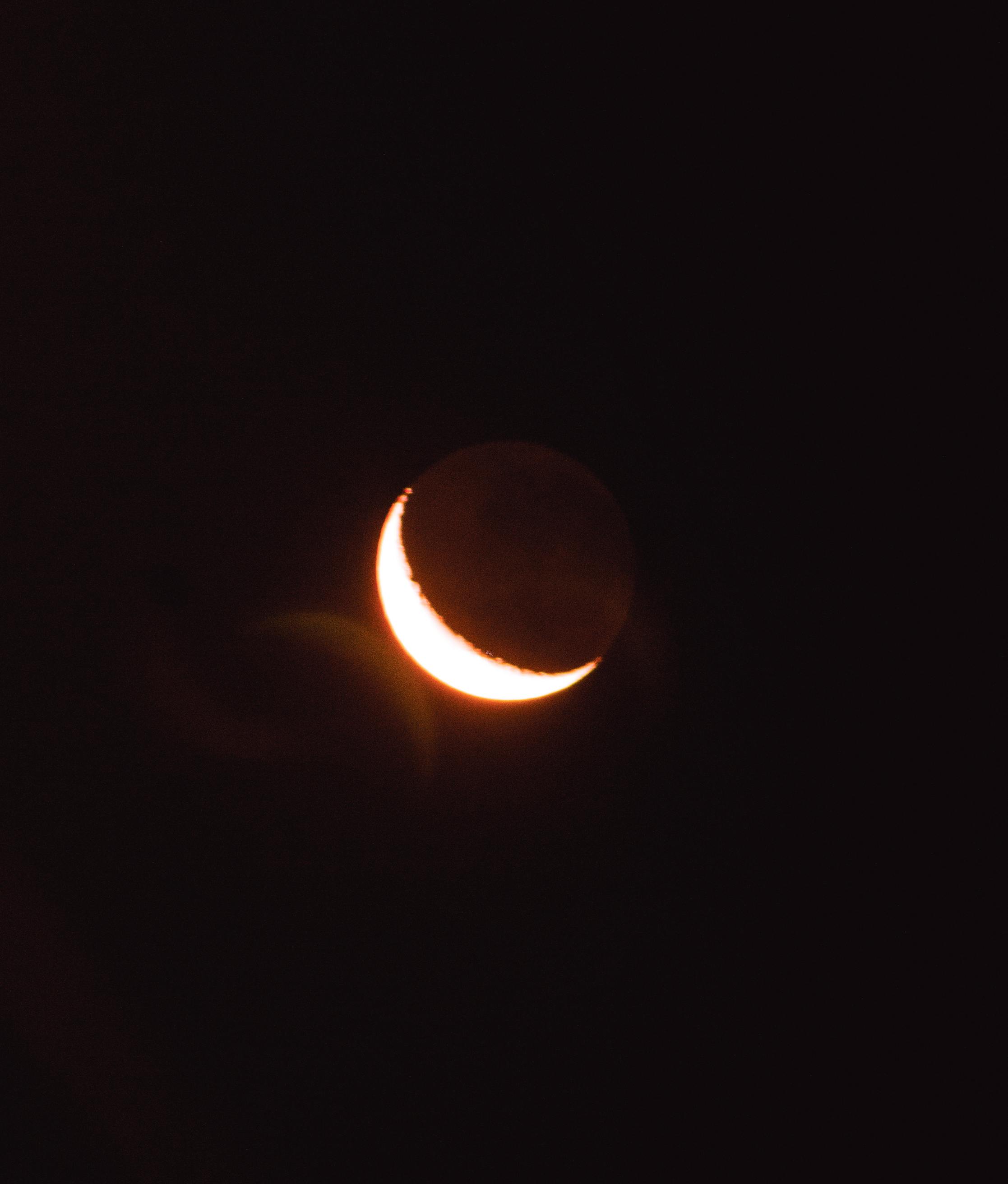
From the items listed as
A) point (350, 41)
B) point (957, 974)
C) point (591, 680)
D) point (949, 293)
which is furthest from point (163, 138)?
point (957, 974)

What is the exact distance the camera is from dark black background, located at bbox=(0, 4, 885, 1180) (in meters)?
2.21

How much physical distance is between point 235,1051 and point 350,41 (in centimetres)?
299

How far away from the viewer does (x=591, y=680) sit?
2.60m

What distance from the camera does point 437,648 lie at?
233cm

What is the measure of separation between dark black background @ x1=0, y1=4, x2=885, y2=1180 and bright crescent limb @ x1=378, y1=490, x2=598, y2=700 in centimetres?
14

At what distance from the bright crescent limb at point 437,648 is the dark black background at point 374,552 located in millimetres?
138

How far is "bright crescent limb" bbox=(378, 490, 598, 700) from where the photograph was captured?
7.47 ft

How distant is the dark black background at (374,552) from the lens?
7.23 ft

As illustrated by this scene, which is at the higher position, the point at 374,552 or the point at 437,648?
the point at 374,552

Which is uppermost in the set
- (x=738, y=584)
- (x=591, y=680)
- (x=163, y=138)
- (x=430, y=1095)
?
(x=163, y=138)

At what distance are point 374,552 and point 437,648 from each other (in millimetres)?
395

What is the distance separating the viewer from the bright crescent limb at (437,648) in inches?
89.7

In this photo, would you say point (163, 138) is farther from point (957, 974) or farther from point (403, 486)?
point (957, 974)

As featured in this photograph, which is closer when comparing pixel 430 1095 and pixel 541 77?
pixel 541 77
